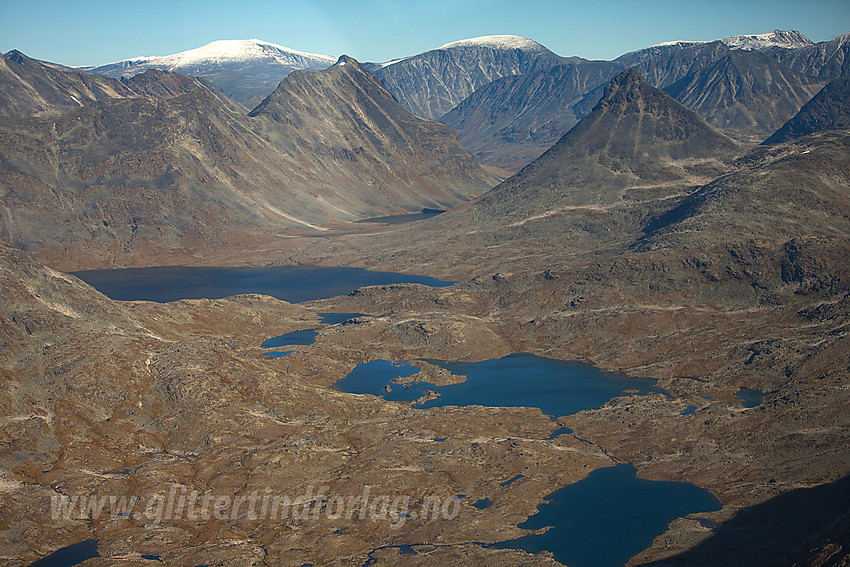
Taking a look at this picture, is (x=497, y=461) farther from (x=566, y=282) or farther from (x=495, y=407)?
(x=566, y=282)

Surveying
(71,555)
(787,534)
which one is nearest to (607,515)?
(787,534)

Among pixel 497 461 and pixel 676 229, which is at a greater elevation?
pixel 676 229

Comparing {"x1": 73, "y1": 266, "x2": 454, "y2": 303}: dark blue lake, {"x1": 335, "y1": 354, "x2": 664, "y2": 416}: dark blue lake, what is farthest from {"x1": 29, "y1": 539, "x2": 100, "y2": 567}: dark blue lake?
{"x1": 73, "y1": 266, "x2": 454, "y2": 303}: dark blue lake

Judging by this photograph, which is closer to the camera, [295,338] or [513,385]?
[513,385]

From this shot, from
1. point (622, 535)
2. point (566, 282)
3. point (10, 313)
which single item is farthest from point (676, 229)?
point (10, 313)

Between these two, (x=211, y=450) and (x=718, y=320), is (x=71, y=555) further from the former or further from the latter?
(x=718, y=320)

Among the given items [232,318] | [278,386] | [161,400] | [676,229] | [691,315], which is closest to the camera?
[161,400]
